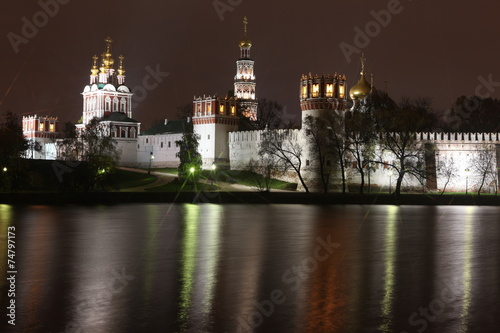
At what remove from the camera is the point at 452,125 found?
256 ft

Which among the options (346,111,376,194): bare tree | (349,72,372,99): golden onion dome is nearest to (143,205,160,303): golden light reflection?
(346,111,376,194): bare tree

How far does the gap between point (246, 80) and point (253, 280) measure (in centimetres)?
8413

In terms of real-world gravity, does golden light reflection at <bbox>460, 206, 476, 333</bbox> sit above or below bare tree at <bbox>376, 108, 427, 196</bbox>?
below

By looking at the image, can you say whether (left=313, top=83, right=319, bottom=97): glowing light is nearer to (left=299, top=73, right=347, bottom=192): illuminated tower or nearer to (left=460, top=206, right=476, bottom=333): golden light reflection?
→ (left=299, top=73, right=347, bottom=192): illuminated tower

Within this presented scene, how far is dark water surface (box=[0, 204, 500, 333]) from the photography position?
9.57 meters

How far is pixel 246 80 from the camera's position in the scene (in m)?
95.6

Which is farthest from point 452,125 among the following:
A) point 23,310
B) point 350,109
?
point 23,310

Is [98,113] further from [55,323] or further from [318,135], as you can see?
[55,323]

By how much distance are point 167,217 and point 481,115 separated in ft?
181

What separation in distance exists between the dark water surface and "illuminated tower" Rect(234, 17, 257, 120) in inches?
2850

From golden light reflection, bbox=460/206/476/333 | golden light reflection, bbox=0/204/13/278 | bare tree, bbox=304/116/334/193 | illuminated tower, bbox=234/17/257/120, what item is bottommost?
golden light reflection, bbox=460/206/476/333

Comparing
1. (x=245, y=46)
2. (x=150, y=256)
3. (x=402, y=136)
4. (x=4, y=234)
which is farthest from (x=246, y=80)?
(x=150, y=256)

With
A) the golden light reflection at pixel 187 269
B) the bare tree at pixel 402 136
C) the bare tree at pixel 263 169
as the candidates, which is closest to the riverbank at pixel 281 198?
the bare tree at pixel 402 136

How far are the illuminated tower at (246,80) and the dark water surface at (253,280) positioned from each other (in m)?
72.4
